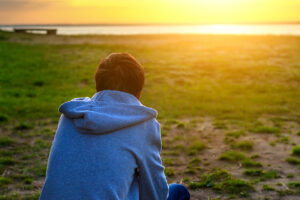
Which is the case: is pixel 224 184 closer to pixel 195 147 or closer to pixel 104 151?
pixel 195 147

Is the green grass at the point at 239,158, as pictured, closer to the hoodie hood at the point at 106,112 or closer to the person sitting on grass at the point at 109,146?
the person sitting on grass at the point at 109,146

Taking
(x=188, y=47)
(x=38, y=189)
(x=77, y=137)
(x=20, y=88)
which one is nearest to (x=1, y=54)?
(x=20, y=88)

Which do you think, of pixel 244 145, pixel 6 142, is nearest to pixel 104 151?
pixel 244 145

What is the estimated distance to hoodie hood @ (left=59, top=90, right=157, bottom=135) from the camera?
171 cm

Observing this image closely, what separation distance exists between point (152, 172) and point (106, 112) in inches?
15.7

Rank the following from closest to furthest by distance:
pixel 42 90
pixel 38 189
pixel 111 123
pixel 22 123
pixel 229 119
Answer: pixel 111 123, pixel 38 189, pixel 22 123, pixel 229 119, pixel 42 90

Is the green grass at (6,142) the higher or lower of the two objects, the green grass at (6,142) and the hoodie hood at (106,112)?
the lower

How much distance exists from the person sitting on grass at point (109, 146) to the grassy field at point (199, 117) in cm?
240

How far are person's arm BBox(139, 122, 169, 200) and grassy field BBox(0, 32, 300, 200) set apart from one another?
2274 mm

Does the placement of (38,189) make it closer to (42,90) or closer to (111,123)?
(111,123)

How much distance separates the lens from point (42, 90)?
9844mm

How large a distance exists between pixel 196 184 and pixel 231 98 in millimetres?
5011

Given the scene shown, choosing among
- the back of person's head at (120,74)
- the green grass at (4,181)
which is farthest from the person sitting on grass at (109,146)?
the green grass at (4,181)

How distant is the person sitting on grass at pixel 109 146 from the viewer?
1.69 meters
